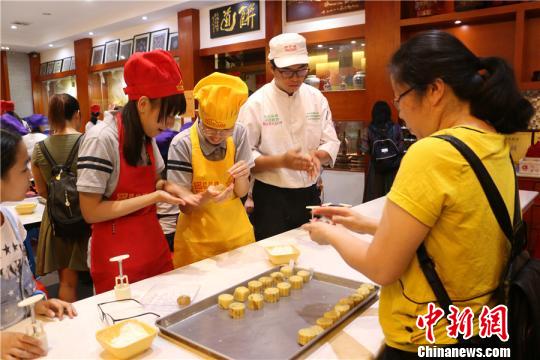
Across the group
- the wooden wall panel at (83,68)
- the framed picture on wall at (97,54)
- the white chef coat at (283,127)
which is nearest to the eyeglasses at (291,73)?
the white chef coat at (283,127)

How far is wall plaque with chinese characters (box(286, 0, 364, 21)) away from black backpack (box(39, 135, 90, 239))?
425cm

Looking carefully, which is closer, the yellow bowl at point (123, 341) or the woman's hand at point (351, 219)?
the yellow bowl at point (123, 341)

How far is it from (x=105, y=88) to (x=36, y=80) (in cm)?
327

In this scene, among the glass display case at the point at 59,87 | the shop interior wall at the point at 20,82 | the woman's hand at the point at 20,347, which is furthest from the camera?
the shop interior wall at the point at 20,82

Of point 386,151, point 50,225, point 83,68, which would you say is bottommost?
point 50,225

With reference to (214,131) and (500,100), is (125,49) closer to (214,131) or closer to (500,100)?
(214,131)

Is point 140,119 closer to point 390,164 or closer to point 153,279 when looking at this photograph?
point 153,279

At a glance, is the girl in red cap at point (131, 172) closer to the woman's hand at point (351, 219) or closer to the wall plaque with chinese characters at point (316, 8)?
the woman's hand at point (351, 219)

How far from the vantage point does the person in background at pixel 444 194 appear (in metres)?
0.92

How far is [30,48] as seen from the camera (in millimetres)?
10797

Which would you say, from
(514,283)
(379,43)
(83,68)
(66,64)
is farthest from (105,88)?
(514,283)

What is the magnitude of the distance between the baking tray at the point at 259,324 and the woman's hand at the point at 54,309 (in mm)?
338

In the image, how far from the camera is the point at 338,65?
5.80 metres

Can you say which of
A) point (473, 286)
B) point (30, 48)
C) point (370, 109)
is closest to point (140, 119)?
point (473, 286)
